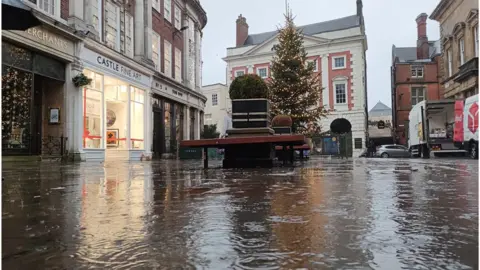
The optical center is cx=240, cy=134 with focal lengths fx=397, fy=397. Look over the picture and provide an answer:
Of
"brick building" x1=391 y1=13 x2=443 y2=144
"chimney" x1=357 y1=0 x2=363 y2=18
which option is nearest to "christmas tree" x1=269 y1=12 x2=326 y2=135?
Result: "chimney" x1=357 y1=0 x2=363 y2=18

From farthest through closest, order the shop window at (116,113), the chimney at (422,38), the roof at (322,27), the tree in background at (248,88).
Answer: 1. the chimney at (422,38)
2. the roof at (322,27)
3. the shop window at (116,113)
4. the tree in background at (248,88)


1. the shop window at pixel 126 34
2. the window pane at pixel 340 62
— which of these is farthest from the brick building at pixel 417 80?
the shop window at pixel 126 34

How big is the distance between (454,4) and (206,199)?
111 ft

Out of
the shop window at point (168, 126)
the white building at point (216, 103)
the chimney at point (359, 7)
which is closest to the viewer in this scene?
the shop window at point (168, 126)

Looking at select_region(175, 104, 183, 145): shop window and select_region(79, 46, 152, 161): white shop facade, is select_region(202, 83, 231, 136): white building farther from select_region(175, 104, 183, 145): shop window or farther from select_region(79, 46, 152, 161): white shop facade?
select_region(79, 46, 152, 161): white shop facade

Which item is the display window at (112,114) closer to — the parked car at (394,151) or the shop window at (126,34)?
the shop window at (126,34)

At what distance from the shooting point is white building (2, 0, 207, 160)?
13.6 m

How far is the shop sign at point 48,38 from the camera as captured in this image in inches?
518

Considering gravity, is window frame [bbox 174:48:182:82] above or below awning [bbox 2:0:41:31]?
above

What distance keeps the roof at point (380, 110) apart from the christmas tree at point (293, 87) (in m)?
51.1

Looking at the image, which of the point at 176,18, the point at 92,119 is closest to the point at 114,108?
the point at 92,119

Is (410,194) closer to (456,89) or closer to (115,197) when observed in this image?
(115,197)

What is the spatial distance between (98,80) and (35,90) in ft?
9.72

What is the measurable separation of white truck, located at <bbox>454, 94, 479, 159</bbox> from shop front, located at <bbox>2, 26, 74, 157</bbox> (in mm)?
17792
